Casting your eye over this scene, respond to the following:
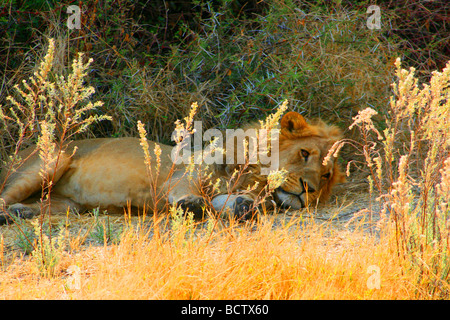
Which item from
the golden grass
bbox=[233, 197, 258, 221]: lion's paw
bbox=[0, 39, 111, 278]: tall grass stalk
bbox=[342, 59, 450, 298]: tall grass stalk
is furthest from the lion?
bbox=[342, 59, 450, 298]: tall grass stalk

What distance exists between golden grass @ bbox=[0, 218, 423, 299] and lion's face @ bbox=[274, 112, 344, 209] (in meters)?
1.25

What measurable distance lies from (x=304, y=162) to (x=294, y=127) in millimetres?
314

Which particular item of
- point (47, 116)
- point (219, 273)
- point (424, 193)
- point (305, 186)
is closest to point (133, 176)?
point (47, 116)

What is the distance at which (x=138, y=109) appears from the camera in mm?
5098

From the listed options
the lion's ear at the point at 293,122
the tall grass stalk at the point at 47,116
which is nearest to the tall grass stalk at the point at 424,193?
the tall grass stalk at the point at 47,116

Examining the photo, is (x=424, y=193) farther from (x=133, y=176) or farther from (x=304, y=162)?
(x=133, y=176)

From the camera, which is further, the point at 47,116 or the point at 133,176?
the point at 133,176

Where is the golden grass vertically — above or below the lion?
below

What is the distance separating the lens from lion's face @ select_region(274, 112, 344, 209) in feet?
14.0

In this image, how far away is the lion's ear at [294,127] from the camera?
4.40 m

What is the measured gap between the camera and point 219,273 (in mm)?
2537

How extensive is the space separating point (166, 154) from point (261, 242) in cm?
181

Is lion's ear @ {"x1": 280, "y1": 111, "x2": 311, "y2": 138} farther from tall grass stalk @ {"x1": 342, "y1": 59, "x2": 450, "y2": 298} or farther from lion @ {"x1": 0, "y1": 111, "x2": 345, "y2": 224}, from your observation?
tall grass stalk @ {"x1": 342, "y1": 59, "x2": 450, "y2": 298}

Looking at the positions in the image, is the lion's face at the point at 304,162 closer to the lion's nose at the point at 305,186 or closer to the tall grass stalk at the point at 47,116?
the lion's nose at the point at 305,186
